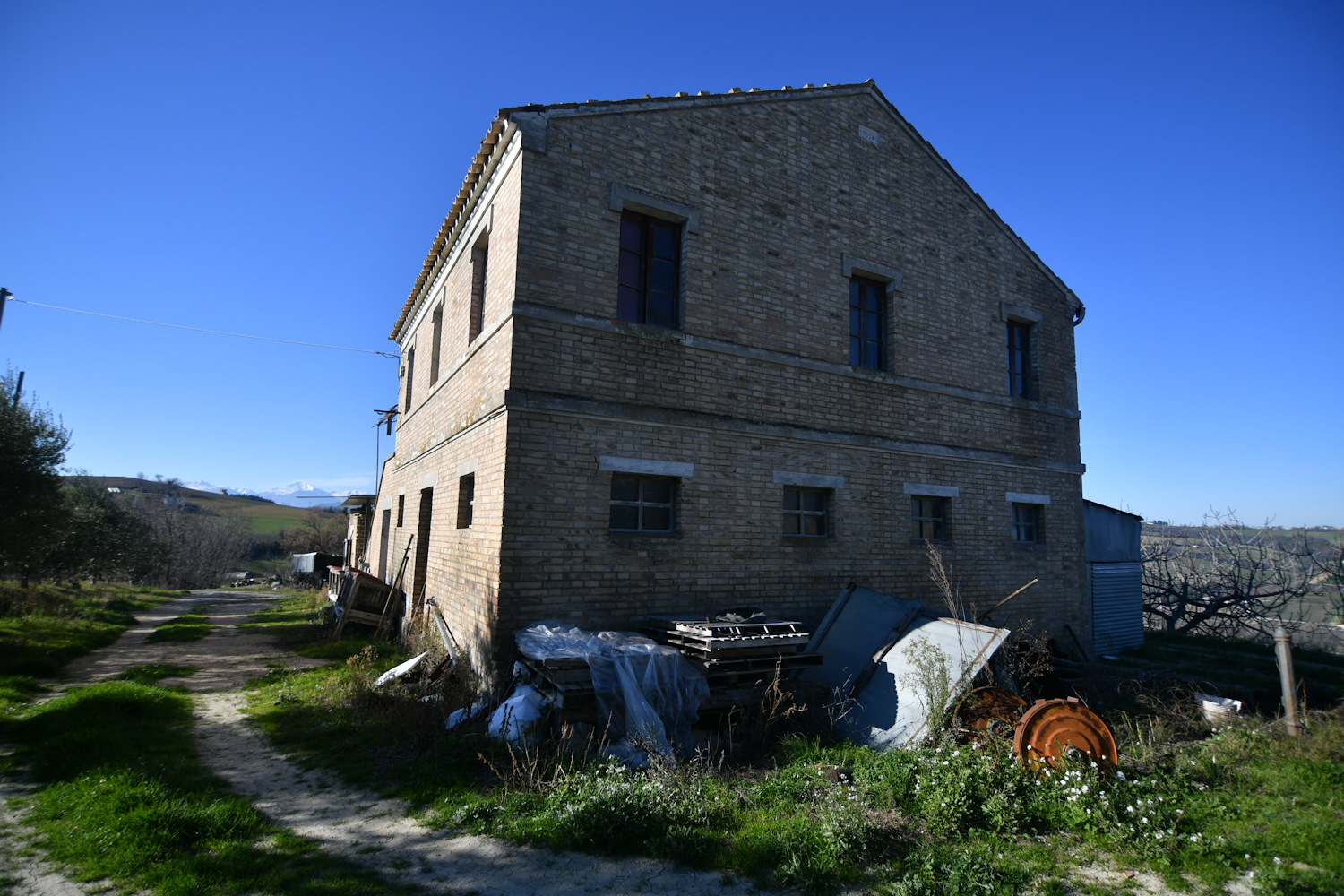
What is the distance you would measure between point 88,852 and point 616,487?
16.9 feet

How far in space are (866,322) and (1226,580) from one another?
13918mm

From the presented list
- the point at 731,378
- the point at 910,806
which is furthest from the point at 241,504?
the point at 910,806

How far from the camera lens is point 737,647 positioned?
239 inches

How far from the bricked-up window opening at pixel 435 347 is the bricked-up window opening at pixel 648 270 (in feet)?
16.9

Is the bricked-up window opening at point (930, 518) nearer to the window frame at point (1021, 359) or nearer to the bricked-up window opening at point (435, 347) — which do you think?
the window frame at point (1021, 359)

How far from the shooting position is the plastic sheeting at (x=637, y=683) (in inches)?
220

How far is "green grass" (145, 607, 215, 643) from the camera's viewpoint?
1355cm

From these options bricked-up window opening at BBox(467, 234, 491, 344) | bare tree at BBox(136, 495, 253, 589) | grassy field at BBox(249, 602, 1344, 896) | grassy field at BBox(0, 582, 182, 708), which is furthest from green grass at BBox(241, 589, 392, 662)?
bare tree at BBox(136, 495, 253, 589)

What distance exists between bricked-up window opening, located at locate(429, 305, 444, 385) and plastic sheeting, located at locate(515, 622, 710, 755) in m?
7.10

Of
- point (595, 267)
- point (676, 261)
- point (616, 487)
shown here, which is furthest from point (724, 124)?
point (616, 487)

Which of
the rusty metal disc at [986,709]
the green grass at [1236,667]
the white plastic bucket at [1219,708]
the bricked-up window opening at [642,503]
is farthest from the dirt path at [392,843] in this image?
the green grass at [1236,667]

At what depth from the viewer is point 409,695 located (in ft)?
23.8

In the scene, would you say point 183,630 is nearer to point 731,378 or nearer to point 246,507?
point 731,378

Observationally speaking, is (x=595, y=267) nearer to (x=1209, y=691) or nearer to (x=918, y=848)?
(x=918, y=848)
